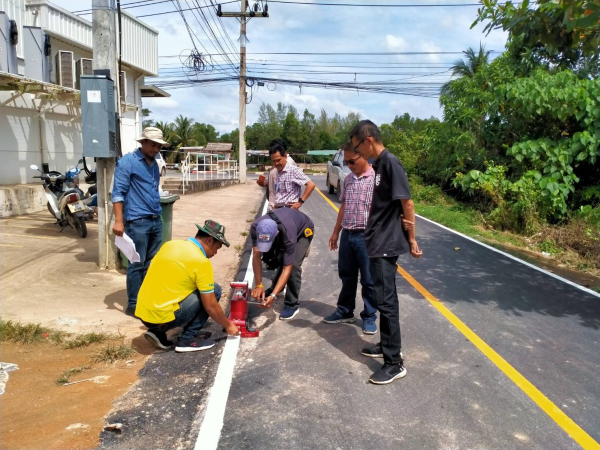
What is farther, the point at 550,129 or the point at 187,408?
the point at 550,129

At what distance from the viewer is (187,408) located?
3418mm

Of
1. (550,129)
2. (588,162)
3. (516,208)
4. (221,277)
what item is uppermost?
(550,129)

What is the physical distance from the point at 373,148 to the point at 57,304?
392 centimetres

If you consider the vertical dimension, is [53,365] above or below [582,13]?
below

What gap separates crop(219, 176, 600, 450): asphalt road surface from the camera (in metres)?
3.16

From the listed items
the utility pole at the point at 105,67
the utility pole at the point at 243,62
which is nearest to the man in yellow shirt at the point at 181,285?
the utility pole at the point at 105,67

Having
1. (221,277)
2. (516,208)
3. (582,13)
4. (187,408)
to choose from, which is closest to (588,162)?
(516,208)

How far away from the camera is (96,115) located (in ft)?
21.3

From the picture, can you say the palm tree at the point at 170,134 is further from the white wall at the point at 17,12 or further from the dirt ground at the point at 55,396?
the dirt ground at the point at 55,396

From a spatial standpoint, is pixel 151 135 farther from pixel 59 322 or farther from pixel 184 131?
pixel 184 131

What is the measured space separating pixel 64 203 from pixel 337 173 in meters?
10.0

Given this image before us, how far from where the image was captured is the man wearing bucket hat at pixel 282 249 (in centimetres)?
468

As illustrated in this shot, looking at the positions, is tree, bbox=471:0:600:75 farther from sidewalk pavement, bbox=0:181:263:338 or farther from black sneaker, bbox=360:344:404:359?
sidewalk pavement, bbox=0:181:263:338

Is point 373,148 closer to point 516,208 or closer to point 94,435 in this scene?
point 94,435
